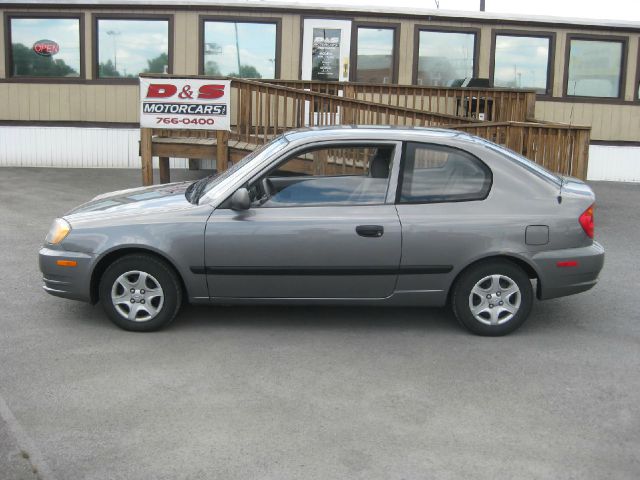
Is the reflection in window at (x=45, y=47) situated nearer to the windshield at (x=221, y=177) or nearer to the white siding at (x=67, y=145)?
the white siding at (x=67, y=145)

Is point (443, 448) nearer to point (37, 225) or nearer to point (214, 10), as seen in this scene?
point (37, 225)

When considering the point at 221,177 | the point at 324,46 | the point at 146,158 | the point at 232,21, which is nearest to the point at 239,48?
the point at 232,21

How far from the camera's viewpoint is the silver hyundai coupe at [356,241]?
605 cm

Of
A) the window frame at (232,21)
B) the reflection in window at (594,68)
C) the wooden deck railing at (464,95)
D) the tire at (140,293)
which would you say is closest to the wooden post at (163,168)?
the wooden deck railing at (464,95)

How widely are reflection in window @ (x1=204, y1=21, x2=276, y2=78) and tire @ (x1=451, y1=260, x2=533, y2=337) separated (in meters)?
10.6

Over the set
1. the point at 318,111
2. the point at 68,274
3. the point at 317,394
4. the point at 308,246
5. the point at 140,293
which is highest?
the point at 318,111

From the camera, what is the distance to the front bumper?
6.09m

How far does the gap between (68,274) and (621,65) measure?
13.8 metres

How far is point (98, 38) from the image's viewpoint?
15984 millimetres

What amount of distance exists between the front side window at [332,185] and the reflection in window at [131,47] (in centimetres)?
1027

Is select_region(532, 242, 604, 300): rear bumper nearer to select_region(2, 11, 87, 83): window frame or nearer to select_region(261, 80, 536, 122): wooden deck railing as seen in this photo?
select_region(261, 80, 536, 122): wooden deck railing

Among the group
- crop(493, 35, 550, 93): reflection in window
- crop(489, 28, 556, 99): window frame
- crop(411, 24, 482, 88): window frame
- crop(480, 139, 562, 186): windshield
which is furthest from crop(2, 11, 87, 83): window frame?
crop(480, 139, 562, 186): windshield

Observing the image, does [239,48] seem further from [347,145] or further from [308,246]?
[308,246]

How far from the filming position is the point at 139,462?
159 inches
